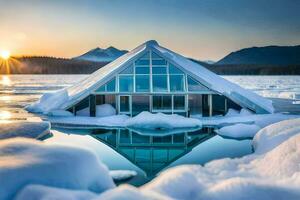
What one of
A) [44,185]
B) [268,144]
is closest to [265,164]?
[268,144]

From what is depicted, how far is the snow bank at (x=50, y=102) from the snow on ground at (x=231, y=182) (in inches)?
576

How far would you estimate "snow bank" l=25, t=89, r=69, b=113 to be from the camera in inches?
936

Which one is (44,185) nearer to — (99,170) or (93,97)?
(99,170)

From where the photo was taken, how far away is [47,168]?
7.44 metres

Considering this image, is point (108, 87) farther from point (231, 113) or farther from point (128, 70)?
point (231, 113)

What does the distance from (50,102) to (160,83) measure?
781 cm

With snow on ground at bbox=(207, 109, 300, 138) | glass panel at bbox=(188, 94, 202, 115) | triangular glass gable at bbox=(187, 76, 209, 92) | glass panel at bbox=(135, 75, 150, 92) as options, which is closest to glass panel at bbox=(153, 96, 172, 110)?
glass panel at bbox=(135, 75, 150, 92)

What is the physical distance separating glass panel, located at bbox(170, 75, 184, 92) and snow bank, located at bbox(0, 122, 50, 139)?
30.2 feet

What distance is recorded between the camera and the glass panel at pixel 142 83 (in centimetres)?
2325

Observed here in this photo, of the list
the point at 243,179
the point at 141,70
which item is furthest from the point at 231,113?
the point at 243,179

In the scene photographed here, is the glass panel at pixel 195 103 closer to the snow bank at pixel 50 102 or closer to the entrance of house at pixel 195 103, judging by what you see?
the entrance of house at pixel 195 103

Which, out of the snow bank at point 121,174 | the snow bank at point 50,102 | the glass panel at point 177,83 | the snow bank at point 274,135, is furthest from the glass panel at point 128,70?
the snow bank at point 121,174

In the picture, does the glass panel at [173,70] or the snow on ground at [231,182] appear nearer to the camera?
the snow on ground at [231,182]

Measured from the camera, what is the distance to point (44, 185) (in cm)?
709
